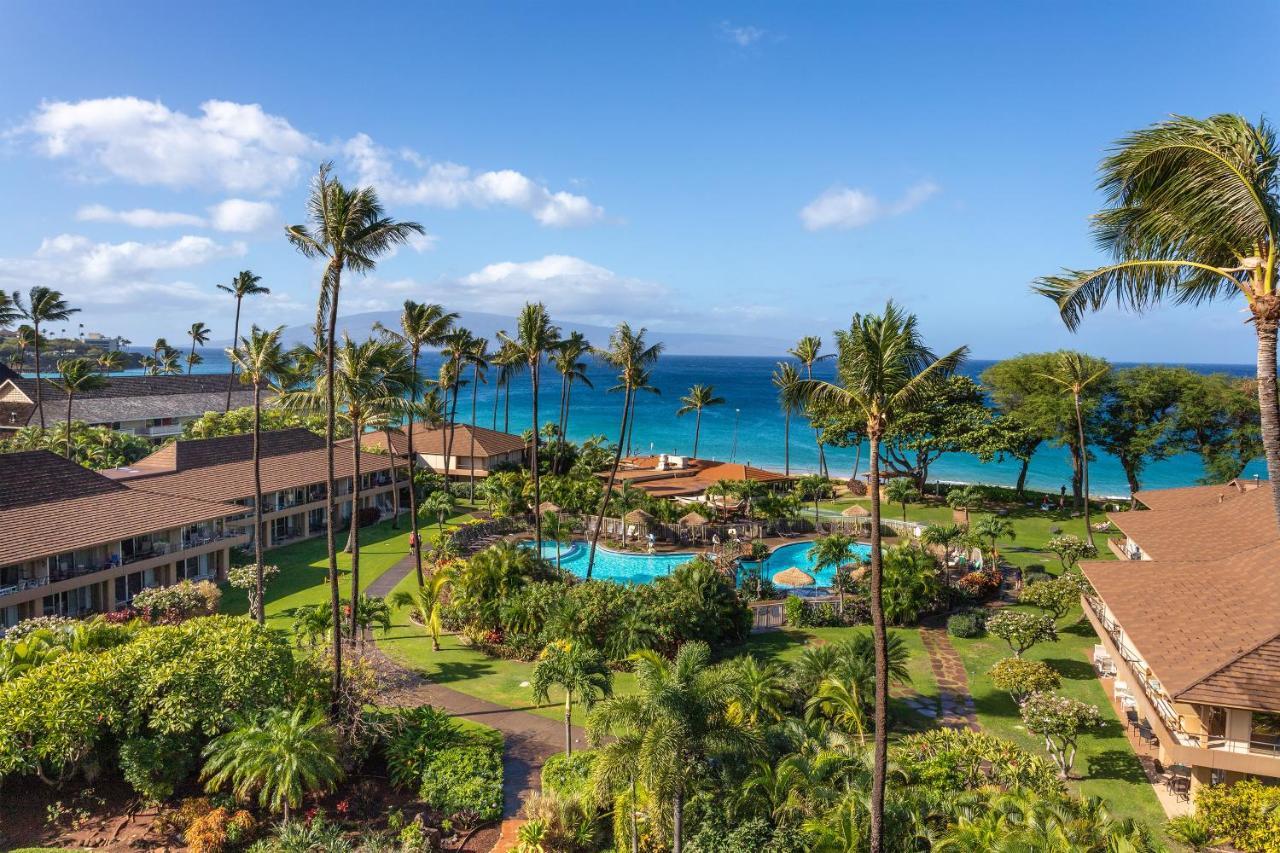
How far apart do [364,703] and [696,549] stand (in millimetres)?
25929

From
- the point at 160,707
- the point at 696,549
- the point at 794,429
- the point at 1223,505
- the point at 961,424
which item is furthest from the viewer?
the point at 794,429

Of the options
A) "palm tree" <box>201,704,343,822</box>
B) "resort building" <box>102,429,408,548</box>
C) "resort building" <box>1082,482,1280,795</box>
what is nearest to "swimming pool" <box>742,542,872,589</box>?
"resort building" <box>1082,482,1280,795</box>

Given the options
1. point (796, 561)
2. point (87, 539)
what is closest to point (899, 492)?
point (796, 561)

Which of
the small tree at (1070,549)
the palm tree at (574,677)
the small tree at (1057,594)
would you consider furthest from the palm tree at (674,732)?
the small tree at (1070,549)

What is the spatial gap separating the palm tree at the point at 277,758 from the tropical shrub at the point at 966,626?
23727 mm

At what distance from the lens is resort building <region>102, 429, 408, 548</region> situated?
41.7 m

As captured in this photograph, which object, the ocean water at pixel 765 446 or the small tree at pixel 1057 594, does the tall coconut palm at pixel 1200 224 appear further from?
the ocean water at pixel 765 446

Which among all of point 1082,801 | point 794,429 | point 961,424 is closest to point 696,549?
point 961,424

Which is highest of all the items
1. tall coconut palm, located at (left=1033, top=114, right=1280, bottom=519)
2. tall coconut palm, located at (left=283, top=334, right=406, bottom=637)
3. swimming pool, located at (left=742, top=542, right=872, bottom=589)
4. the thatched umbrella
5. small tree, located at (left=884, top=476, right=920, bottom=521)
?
tall coconut palm, located at (left=1033, top=114, right=1280, bottom=519)

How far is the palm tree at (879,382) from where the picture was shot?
14.4 m

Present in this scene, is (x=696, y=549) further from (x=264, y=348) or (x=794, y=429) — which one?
(x=794, y=429)

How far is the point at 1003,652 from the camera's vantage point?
28562 millimetres

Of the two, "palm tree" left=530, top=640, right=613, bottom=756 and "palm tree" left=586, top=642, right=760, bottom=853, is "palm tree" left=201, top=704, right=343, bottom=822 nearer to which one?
"palm tree" left=530, top=640, right=613, bottom=756

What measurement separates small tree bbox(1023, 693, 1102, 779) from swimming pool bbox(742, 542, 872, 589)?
18810 millimetres
